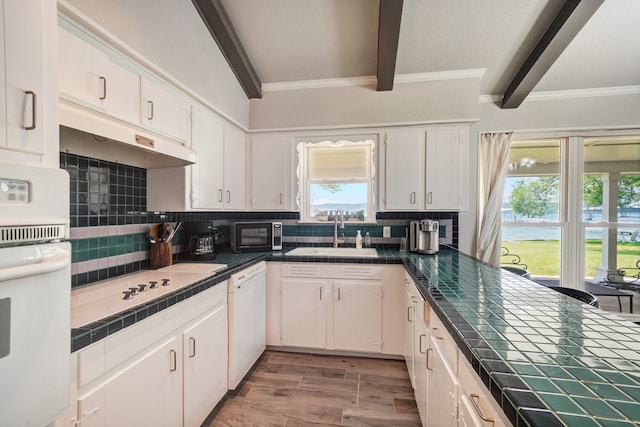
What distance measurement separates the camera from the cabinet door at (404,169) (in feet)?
8.86

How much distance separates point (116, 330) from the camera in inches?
41.1

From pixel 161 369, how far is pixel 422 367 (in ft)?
4.49

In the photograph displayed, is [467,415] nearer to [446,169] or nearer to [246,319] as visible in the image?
[246,319]

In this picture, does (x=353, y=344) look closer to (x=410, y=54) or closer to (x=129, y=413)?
(x=129, y=413)

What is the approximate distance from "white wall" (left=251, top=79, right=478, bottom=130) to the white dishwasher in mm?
1523

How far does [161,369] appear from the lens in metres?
1.29

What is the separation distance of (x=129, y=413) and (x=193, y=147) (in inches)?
63.2

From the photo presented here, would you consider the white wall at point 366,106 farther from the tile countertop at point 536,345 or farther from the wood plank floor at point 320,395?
the wood plank floor at point 320,395

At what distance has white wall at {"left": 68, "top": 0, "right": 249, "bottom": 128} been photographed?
1.45 metres

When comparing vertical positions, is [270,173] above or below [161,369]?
above

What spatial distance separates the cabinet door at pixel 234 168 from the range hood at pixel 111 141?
66 centimetres

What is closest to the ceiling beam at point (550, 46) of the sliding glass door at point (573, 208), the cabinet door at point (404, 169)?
the sliding glass door at point (573, 208)

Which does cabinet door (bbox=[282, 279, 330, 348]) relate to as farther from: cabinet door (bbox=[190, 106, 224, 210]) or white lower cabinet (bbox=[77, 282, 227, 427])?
cabinet door (bbox=[190, 106, 224, 210])

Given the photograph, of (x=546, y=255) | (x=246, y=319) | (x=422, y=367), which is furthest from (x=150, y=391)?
(x=546, y=255)
